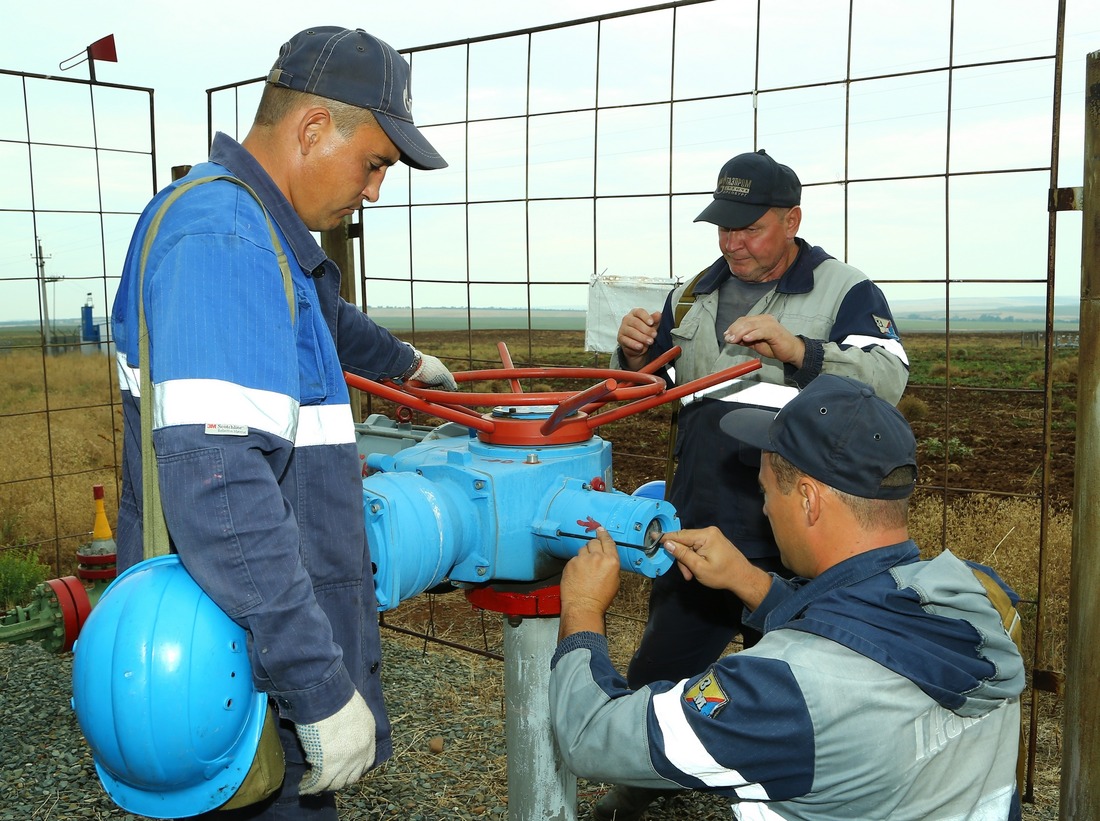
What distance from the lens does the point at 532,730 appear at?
2137 mm

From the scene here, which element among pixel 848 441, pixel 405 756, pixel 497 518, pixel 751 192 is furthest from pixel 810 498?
pixel 405 756

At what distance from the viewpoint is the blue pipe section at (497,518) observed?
177 cm

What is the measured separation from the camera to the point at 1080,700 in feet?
8.80

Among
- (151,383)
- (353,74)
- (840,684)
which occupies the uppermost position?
(353,74)

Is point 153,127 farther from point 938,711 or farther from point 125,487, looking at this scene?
point 938,711

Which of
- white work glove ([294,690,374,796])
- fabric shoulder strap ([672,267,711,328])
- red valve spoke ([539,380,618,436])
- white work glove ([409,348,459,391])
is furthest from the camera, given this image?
→ fabric shoulder strap ([672,267,711,328])

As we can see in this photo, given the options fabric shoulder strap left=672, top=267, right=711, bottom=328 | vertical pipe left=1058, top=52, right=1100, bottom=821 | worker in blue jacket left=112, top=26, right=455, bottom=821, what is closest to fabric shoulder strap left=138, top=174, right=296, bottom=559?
worker in blue jacket left=112, top=26, right=455, bottom=821

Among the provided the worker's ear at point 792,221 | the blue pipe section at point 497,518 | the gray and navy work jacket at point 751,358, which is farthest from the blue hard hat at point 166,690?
the worker's ear at point 792,221

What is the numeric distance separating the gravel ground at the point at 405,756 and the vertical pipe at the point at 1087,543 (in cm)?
45

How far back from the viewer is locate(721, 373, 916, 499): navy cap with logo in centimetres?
156

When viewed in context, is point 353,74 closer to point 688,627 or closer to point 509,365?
point 509,365

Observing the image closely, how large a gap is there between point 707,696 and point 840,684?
18 cm

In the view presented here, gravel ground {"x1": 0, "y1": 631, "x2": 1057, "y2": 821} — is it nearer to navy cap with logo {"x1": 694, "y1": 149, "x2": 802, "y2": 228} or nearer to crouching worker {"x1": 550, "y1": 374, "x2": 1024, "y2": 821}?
crouching worker {"x1": 550, "y1": 374, "x2": 1024, "y2": 821}

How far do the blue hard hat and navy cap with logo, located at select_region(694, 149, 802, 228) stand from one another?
1.86 m
